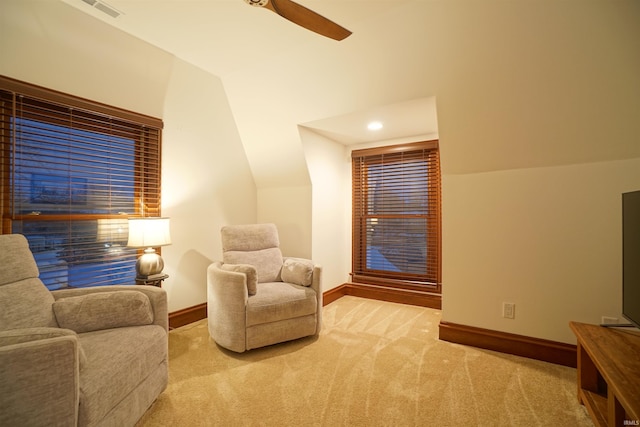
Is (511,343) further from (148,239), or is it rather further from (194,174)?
(194,174)

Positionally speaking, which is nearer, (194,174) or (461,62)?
(461,62)

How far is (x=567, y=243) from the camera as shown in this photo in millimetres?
2248

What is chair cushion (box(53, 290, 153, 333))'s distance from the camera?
168cm

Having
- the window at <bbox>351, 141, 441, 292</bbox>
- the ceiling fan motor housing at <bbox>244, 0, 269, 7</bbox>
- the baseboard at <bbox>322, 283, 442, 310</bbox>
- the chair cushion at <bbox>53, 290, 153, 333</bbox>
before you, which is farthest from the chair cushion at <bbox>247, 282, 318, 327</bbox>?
the ceiling fan motor housing at <bbox>244, 0, 269, 7</bbox>

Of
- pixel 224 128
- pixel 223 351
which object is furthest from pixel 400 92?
pixel 223 351

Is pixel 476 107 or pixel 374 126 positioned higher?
pixel 374 126

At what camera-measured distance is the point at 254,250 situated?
3088 millimetres

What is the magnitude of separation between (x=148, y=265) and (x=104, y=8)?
1924 mm

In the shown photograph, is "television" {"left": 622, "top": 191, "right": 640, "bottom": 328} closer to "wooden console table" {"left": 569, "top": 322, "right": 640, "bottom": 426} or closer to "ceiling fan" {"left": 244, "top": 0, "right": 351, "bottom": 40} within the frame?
"wooden console table" {"left": 569, "top": 322, "right": 640, "bottom": 426}

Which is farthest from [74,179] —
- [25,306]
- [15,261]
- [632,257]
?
[632,257]

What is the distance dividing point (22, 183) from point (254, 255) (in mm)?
1858

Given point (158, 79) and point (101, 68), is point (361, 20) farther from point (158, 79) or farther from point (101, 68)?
point (101, 68)

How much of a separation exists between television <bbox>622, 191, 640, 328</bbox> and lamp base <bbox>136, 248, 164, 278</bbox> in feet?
10.7

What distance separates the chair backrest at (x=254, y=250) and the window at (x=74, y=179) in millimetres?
743
